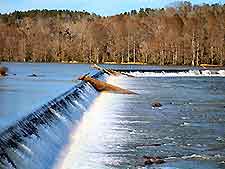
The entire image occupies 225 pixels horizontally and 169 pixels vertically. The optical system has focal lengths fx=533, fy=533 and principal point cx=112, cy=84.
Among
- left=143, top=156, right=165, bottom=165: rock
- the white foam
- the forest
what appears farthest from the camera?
the forest

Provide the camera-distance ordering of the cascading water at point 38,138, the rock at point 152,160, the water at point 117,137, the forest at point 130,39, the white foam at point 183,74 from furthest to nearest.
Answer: the forest at point 130,39
the white foam at point 183,74
the rock at point 152,160
the water at point 117,137
the cascading water at point 38,138

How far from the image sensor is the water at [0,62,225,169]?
1087cm

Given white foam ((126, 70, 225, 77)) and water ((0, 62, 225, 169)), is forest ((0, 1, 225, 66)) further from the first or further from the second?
Answer: water ((0, 62, 225, 169))

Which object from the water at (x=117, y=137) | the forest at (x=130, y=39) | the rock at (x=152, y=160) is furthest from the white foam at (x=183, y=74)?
the rock at (x=152, y=160)

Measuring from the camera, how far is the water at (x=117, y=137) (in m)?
10.9

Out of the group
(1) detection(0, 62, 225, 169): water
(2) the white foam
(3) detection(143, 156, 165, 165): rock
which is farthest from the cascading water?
(2) the white foam

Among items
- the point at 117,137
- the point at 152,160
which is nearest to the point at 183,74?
the point at 117,137

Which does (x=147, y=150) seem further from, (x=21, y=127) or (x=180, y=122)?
(x=180, y=122)

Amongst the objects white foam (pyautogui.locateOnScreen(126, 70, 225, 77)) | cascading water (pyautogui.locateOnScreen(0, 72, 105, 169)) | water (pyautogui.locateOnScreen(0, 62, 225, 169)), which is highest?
cascading water (pyautogui.locateOnScreen(0, 72, 105, 169))

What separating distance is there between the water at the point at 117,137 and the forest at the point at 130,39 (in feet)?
210

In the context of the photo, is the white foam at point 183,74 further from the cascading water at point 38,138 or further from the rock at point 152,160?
the rock at point 152,160

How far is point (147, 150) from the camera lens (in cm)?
1247

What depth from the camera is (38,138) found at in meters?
11.3

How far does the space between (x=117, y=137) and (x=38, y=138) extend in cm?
322
